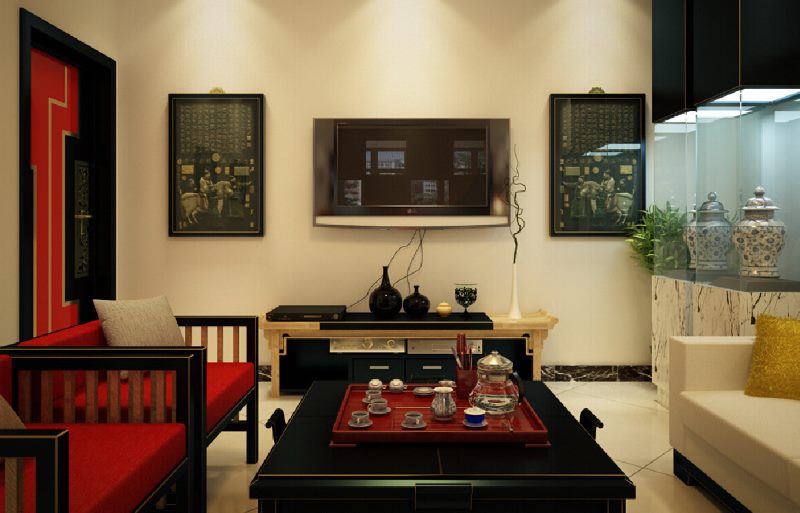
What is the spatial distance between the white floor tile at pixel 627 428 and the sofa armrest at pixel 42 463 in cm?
261

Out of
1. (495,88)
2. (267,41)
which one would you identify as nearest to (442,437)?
(495,88)

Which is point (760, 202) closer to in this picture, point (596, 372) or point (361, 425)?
point (596, 372)

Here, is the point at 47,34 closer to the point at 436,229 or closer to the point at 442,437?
the point at 436,229

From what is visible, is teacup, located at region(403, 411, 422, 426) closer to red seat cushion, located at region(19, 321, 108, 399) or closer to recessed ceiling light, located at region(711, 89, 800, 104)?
red seat cushion, located at region(19, 321, 108, 399)

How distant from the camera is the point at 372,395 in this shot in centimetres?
262

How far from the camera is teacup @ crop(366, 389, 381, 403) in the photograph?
8.40 feet

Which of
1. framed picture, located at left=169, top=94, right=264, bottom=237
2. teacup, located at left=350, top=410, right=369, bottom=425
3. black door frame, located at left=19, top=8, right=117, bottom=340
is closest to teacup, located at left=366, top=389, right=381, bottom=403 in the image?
teacup, located at left=350, top=410, right=369, bottom=425

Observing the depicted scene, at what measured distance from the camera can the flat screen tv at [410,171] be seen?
4.80 metres

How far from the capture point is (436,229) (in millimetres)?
4906

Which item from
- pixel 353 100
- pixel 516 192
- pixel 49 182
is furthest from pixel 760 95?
pixel 49 182

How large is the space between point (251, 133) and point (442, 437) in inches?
130

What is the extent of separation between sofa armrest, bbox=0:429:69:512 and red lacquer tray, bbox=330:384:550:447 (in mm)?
865

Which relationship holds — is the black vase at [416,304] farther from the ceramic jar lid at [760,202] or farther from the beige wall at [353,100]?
the ceramic jar lid at [760,202]

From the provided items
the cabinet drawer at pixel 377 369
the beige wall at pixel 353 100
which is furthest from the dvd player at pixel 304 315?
the beige wall at pixel 353 100
